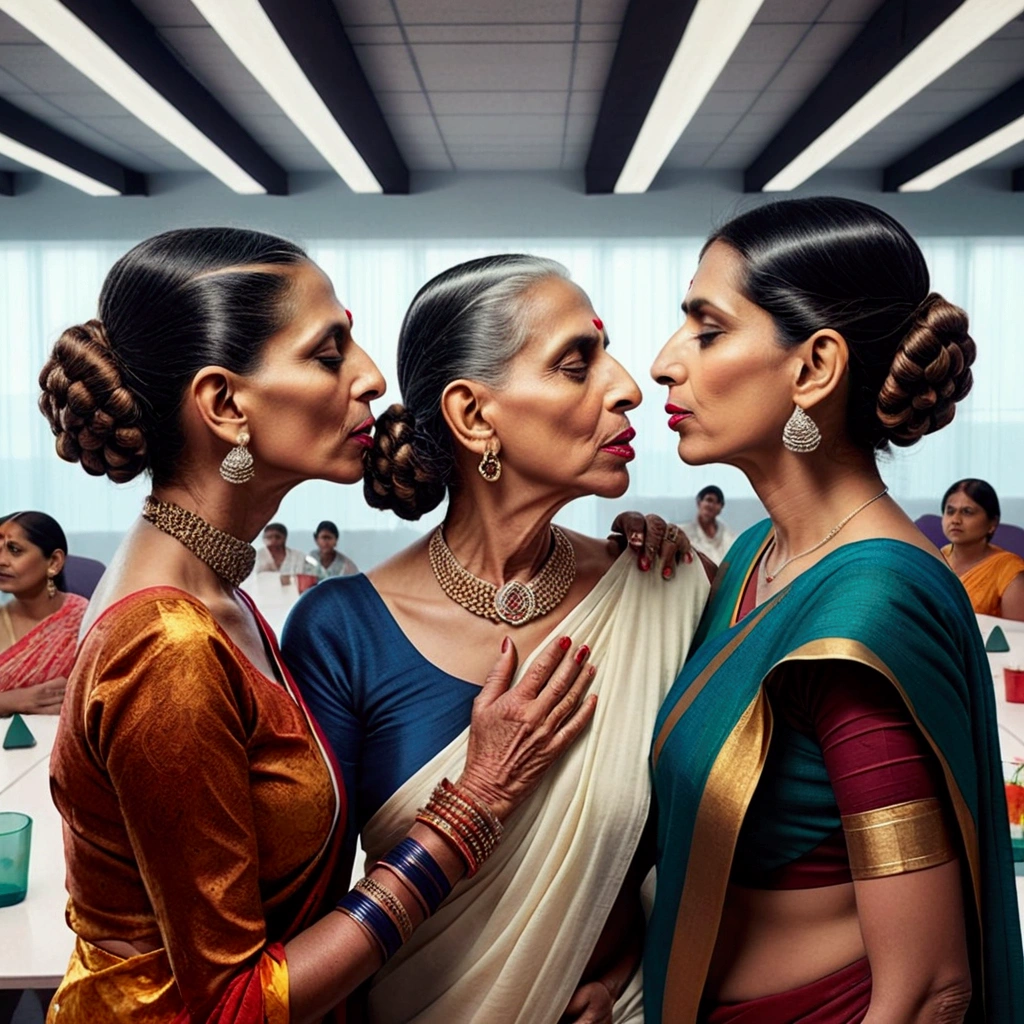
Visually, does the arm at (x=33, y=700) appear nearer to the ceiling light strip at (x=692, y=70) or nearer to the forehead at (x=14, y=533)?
the forehead at (x=14, y=533)

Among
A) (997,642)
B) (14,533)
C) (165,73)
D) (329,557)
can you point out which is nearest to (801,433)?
(997,642)

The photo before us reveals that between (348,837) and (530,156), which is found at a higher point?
(530,156)

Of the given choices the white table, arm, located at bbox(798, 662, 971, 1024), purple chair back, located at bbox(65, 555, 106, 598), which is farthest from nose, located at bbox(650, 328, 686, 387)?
purple chair back, located at bbox(65, 555, 106, 598)

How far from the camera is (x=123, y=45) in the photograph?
4.30 m

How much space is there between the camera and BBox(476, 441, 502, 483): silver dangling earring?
1.32 meters

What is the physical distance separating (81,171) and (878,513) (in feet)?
23.0

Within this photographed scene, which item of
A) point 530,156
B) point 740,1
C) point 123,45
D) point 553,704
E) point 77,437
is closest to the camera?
point 77,437

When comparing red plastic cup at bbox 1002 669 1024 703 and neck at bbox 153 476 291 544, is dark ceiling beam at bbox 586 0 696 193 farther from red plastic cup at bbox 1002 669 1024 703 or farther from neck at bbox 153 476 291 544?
neck at bbox 153 476 291 544

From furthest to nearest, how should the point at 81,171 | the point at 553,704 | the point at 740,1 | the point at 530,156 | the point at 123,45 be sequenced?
1. the point at 530,156
2. the point at 81,171
3. the point at 123,45
4. the point at 740,1
5. the point at 553,704

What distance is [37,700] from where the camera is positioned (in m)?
3.10

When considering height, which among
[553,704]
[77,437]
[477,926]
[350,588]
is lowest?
[477,926]

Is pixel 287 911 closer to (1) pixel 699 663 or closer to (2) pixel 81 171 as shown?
(1) pixel 699 663

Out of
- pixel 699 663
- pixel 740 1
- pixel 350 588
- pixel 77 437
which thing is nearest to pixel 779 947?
pixel 699 663

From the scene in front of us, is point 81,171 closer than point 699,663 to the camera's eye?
No
